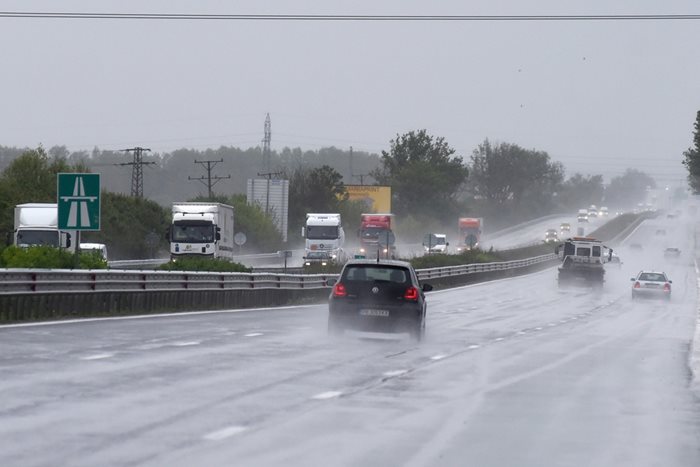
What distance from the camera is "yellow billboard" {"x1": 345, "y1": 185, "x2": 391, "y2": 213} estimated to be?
140000 mm

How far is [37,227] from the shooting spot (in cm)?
4794

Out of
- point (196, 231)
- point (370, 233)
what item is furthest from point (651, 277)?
point (370, 233)

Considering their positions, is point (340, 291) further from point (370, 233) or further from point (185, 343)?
point (370, 233)

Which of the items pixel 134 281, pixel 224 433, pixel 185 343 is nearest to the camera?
pixel 224 433

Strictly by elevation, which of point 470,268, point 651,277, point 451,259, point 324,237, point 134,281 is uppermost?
point 324,237

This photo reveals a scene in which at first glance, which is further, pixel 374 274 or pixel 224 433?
pixel 374 274

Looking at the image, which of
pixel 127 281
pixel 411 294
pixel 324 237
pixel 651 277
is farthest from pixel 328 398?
pixel 324 237

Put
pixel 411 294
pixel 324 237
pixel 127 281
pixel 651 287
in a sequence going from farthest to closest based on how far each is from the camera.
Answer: pixel 324 237
pixel 651 287
pixel 127 281
pixel 411 294

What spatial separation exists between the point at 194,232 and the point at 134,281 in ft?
85.2

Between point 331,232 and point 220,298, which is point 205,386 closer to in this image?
point 220,298

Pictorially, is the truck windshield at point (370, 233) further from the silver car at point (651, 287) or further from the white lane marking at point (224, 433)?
the white lane marking at point (224, 433)

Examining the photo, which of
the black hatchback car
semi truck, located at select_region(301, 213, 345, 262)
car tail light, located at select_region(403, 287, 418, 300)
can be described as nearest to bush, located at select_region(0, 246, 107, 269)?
the black hatchback car

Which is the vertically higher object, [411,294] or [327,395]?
[411,294]

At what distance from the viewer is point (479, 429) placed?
40.3ft
